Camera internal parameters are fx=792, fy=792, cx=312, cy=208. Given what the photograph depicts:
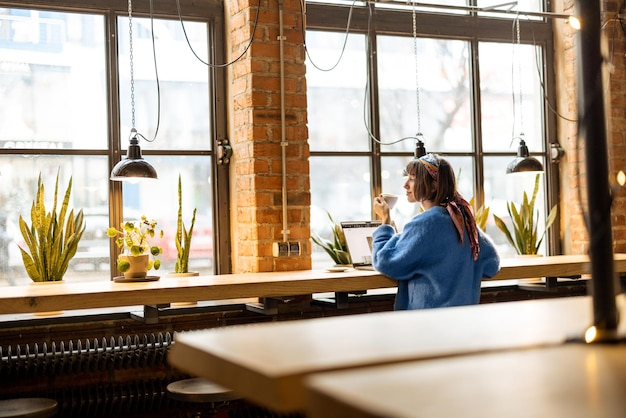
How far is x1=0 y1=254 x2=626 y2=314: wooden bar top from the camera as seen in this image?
3.22 meters

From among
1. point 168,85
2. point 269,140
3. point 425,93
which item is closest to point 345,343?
point 269,140

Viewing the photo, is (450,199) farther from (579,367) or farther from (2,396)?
(579,367)

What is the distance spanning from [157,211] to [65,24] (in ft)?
3.89

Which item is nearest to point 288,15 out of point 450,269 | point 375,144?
point 375,144

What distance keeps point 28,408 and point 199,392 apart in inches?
25.8

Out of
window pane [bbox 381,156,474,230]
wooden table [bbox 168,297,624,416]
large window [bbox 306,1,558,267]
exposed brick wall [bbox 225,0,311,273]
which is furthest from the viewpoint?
window pane [bbox 381,156,474,230]

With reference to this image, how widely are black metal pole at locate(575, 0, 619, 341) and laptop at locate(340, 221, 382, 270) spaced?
11.0 ft

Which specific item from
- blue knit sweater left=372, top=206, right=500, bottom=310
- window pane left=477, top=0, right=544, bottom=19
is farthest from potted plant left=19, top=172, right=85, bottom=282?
window pane left=477, top=0, right=544, bottom=19

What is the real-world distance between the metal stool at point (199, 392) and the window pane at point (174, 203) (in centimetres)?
136

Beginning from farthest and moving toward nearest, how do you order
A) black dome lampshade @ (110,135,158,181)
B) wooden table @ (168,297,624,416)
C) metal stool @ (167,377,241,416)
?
black dome lampshade @ (110,135,158,181)
metal stool @ (167,377,241,416)
wooden table @ (168,297,624,416)

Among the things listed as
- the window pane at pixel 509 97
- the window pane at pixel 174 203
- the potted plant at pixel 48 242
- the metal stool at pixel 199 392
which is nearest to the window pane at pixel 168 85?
the window pane at pixel 174 203

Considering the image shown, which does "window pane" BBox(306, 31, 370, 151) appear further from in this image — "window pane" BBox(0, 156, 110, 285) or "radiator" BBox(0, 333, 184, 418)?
"radiator" BBox(0, 333, 184, 418)

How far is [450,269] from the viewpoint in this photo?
11.2 ft

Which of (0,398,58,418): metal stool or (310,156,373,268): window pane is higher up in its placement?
(310,156,373,268): window pane
